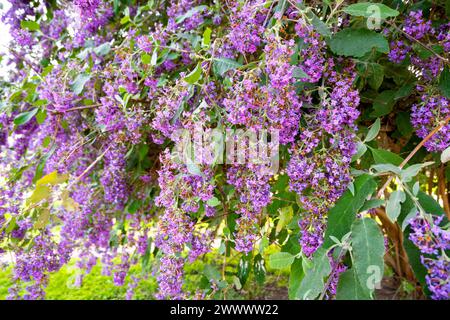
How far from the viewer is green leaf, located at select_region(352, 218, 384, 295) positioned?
87 centimetres

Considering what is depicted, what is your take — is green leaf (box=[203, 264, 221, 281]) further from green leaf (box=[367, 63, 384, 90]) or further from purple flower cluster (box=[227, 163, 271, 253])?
green leaf (box=[367, 63, 384, 90])

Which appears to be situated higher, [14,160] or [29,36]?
[29,36]

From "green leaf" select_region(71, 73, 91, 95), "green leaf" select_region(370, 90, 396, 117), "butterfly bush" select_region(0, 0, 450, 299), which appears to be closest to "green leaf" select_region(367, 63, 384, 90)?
"butterfly bush" select_region(0, 0, 450, 299)

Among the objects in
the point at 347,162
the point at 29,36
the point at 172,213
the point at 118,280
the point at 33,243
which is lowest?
the point at 118,280

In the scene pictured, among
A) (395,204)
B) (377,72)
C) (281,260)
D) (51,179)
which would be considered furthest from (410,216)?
(51,179)

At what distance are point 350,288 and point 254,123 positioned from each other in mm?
470

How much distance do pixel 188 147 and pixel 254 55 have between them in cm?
59

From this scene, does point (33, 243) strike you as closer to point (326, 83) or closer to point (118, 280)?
point (118, 280)

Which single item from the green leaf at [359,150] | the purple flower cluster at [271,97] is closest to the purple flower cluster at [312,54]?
the purple flower cluster at [271,97]

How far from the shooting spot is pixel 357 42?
1.21 metres

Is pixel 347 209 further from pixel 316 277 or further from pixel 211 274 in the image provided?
pixel 211 274

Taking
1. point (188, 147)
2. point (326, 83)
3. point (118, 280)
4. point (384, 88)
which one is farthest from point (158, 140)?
point (118, 280)
